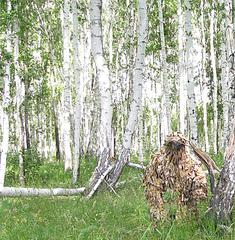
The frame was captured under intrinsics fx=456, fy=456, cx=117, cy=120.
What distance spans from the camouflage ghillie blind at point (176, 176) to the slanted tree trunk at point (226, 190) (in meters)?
0.35

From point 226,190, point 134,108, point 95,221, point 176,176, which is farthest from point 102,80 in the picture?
point 226,190

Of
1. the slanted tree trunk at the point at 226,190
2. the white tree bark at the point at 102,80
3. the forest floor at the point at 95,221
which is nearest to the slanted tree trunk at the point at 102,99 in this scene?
the white tree bark at the point at 102,80

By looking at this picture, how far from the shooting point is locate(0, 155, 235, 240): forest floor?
5152 mm

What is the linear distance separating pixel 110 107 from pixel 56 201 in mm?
2324

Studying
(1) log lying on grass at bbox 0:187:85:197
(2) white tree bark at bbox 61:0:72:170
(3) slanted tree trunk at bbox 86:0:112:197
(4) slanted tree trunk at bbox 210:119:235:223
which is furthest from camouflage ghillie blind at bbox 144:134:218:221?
(2) white tree bark at bbox 61:0:72:170

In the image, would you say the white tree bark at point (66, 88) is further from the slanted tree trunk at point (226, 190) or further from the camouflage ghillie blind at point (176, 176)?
the slanted tree trunk at point (226, 190)

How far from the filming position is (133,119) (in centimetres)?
991

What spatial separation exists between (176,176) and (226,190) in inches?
30.7

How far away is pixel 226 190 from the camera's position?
501 centimetres

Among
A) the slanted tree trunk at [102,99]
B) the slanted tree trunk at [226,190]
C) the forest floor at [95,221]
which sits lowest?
the forest floor at [95,221]

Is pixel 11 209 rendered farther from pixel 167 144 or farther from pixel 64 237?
pixel 167 144

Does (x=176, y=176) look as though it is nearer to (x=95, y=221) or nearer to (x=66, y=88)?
(x=95, y=221)

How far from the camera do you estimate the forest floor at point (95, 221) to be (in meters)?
5.15

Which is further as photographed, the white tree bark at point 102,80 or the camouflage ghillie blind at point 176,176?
the white tree bark at point 102,80
